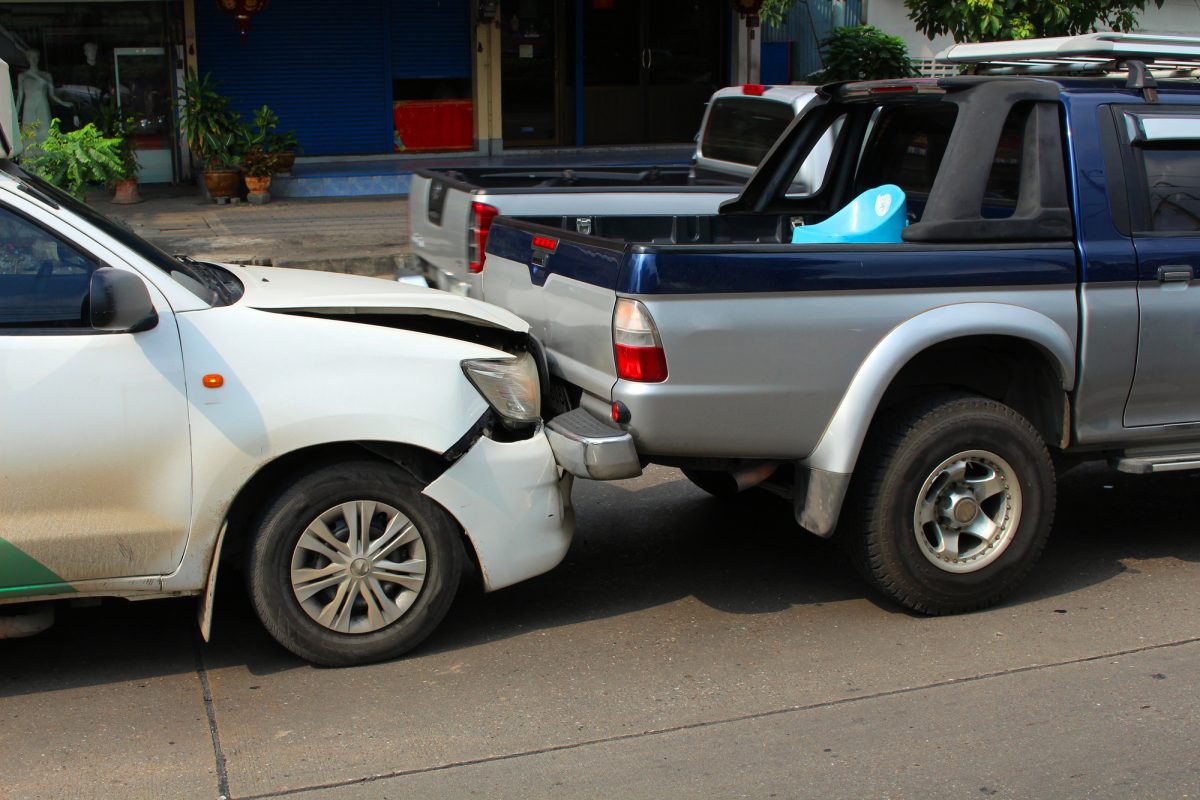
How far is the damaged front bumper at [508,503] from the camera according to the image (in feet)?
15.0

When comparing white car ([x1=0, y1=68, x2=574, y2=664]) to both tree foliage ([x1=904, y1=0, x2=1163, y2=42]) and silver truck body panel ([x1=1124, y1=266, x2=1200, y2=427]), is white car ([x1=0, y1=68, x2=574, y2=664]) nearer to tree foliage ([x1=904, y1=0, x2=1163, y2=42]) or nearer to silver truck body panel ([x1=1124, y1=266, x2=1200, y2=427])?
silver truck body panel ([x1=1124, y1=266, x2=1200, y2=427])

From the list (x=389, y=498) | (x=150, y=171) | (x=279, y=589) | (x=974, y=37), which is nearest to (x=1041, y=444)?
(x=389, y=498)

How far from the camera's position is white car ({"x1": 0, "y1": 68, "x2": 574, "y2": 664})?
420 centimetres

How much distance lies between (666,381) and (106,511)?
6.35 feet

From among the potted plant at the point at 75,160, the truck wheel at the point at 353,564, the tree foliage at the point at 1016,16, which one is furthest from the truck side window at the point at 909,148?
the tree foliage at the point at 1016,16

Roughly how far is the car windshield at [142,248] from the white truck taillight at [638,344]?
1.37 metres

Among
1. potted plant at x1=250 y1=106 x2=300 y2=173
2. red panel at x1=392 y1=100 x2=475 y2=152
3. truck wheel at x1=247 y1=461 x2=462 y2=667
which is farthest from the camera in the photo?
red panel at x1=392 y1=100 x2=475 y2=152

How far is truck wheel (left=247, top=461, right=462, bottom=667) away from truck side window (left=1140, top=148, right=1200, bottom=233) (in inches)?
123

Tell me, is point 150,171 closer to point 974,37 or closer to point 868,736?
point 974,37

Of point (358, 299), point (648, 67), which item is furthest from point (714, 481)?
point (648, 67)

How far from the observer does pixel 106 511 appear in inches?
168

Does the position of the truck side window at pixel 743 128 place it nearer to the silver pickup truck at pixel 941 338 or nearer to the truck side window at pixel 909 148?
the truck side window at pixel 909 148

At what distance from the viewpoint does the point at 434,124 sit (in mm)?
18797

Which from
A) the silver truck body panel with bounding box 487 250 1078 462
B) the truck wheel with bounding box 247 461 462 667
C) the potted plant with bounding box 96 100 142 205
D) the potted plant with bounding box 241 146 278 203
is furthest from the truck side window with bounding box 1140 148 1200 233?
the potted plant with bounding box 96 100 142 205
